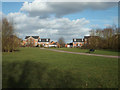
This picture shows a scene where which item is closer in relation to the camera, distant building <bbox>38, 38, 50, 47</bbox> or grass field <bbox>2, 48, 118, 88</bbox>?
grass field <bbox>2, 48, 118, 88</bbox>

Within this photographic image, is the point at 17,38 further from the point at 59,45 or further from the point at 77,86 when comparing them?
the point at 59,45

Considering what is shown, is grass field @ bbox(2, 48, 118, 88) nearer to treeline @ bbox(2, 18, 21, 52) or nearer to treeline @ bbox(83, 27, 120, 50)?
treeline @ bbox(2, 18, 21, 52)

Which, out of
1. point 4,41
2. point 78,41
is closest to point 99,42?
point 4,41

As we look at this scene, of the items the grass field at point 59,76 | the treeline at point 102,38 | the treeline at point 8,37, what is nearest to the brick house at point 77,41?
the treeline at point 102,38

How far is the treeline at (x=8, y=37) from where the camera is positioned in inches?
1018

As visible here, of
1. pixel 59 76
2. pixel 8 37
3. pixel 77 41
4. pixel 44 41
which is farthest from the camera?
pixel 44 41

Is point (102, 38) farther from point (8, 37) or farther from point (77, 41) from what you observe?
point (77, 41)

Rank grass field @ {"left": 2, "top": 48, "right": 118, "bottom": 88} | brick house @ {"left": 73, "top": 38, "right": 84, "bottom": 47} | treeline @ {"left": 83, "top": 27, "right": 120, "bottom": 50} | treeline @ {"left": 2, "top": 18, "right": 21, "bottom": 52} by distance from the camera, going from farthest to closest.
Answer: brick house @ {"left": 73, "top": 38, "right": 84, "bottom": 47} < treeline @ {"left": 83, "top": 27, "right": 120, "bottom": 50} < treeline @ {"left": 2, "top": 18, "right": 21, "bottom": 52} < grass field @ {"left": 2, "top": 48, "right": 118, "bottom": 88}

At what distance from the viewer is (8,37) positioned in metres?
26.5

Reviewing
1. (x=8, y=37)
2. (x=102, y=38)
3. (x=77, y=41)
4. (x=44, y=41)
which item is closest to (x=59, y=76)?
(x=8, y=37)

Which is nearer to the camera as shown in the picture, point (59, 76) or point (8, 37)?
point (59, 76)

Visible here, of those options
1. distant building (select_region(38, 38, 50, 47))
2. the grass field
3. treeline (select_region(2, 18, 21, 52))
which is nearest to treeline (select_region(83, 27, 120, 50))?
treeline (select_region(2, 18, 21, 52))

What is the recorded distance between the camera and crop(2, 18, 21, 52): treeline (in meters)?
25.8

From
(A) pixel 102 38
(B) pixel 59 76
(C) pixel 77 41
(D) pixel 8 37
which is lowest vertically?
(B) pixel 59 76
